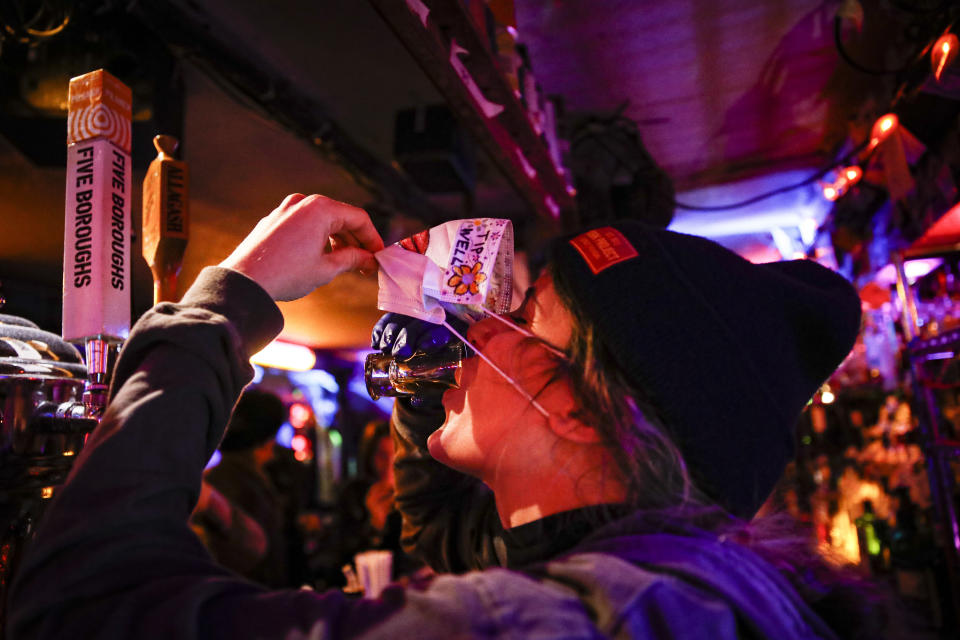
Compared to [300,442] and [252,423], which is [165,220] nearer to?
[252,423]

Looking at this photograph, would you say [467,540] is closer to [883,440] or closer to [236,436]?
[236,436]

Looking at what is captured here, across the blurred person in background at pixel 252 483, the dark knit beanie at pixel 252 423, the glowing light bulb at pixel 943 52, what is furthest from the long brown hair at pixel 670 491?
the dark knit beanie at pixel 252 423

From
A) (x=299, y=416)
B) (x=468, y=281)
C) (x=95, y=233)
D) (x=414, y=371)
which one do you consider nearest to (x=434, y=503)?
(x=414, y=371)

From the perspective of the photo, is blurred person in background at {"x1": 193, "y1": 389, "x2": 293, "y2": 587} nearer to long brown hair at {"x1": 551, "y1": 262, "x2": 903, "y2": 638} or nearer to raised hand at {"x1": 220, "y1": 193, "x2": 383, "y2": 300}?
raised hand at {"x1": 220, "y1": 193, "x2": 383, "y2": 300}

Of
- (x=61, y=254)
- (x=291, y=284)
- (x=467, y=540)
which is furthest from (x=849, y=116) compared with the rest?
(x=61, y=254)

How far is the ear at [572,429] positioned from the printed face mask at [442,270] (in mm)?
206

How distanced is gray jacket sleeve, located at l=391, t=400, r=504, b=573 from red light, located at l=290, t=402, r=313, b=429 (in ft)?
33.1

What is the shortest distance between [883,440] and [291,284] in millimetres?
3953

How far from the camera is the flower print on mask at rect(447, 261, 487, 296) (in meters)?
0.91

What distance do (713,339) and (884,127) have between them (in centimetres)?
270

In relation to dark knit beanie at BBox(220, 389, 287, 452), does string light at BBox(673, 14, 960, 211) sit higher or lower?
higher

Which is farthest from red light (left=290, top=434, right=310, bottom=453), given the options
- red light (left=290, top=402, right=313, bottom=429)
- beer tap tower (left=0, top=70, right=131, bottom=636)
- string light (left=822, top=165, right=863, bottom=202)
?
beer tap tower (left=0, top=70, right=131, bottom=636)

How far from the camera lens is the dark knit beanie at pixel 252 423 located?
9.17 feet

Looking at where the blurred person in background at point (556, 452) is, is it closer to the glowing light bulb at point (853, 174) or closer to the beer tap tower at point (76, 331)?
the beer tap tower at point (76, 331)
